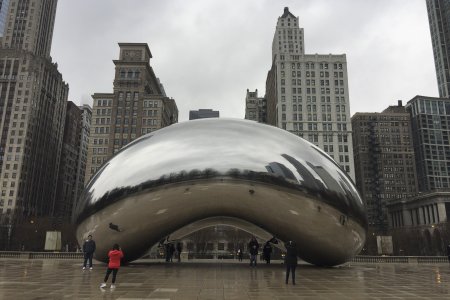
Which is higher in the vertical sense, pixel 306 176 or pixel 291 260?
pixel 306 176

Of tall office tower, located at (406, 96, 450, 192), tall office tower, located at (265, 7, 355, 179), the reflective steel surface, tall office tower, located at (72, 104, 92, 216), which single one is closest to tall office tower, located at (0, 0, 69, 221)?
tall office tower, located at (72, 104, 92, 216)

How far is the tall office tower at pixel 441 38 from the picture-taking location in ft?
608

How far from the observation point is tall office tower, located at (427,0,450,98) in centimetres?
18538

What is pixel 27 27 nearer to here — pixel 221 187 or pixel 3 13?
pixel 3 13

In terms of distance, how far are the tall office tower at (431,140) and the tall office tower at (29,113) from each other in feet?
481

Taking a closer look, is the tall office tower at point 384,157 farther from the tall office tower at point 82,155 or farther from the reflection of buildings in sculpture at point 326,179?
the reflection of buildings in sculpture at point 326,179

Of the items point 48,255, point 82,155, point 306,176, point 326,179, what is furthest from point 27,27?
point 326,179

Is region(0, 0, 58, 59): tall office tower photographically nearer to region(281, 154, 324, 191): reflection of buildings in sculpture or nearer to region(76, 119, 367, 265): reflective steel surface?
region(76, 119, 367, 265): reflective steel surface

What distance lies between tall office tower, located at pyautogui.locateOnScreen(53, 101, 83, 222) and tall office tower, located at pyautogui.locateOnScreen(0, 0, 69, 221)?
5.62 m

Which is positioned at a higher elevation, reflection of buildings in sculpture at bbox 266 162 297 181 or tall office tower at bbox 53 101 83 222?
tall office tower at bbox 53 101 83 222

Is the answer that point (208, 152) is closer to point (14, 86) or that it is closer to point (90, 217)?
point (90, 217)

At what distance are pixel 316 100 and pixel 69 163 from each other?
10002 cm

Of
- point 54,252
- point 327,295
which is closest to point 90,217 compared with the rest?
point 327,295

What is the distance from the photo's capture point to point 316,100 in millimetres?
119375
